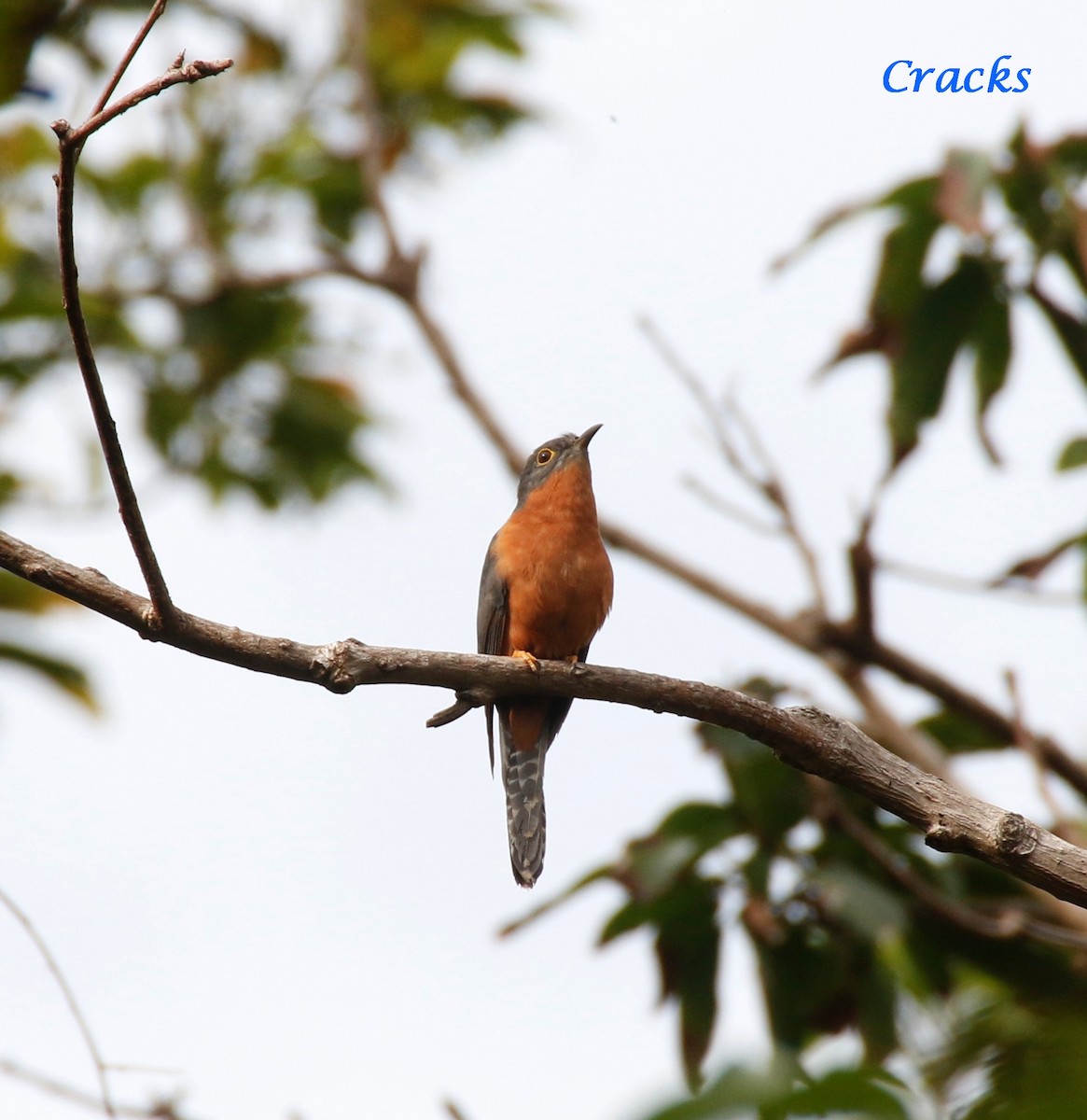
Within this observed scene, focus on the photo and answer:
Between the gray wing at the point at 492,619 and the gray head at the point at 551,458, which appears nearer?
the gray wing at the point at 492,619

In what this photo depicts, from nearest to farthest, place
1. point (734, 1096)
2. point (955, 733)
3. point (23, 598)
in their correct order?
point (734, 1096)
point (955, 733)
point (23, 598)

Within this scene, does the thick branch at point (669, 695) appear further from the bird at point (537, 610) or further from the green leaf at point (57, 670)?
the green leaf at point (57, 670)

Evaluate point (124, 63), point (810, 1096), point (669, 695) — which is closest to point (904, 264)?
point (669, 695)

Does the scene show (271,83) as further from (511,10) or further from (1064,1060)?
(1064,1060)

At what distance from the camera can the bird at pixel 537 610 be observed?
6.23 meters

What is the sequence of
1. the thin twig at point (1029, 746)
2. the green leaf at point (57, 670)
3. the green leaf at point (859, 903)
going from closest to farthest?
1. the thin twig at point (1029, 746)
2. the green leaf at point (859, 903)
3. the green leaf at point (57, 670)

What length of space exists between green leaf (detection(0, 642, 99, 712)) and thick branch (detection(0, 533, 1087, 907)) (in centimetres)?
647

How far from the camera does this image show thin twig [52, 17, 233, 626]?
8.25ft

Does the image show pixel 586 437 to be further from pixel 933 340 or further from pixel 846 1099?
pixel 846 1099

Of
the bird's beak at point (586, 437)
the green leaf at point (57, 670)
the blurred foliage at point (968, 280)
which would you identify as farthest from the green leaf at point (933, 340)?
the green leaf at point (57, 670)

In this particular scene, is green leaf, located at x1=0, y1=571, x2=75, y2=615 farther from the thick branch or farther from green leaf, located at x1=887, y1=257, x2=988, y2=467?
the thick branch

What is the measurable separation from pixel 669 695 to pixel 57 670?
684cm

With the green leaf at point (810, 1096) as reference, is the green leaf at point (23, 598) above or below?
above

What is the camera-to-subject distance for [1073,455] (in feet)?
16.7
